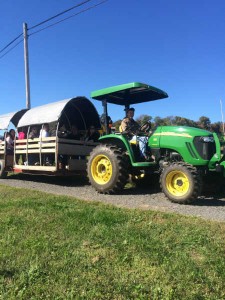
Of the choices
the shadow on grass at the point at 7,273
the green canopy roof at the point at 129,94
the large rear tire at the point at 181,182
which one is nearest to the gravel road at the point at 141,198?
the large rear tire at the point at 181,182

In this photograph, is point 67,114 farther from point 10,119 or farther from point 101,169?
point 101,169

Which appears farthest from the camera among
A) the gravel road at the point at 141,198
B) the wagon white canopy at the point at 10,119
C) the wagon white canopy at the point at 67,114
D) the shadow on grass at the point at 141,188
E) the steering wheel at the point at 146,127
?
the wagon white canopy at the point at 10,119

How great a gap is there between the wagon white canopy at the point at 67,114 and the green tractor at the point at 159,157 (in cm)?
178

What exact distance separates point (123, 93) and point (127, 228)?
195 inches

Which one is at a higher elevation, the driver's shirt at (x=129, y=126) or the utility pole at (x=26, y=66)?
the utility pole at (x=26, y=66)

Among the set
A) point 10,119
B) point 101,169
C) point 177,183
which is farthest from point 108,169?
point 10,119

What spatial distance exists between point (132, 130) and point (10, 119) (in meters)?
5.73

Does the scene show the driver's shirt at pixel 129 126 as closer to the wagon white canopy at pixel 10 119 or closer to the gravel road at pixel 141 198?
the gravel road at pixel 141 198

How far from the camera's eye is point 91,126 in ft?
40.9

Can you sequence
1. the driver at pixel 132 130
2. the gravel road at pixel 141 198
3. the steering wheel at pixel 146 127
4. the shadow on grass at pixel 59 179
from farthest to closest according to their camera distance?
the shadow on grass at pixel 59 179 → the steering wheel at pixel 146 127 → the driver at pixel 132 130 → the gravel road at pixel 141 198

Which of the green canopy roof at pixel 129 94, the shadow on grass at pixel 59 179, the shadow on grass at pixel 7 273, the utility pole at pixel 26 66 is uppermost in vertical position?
the utility pole at pixel 26 66

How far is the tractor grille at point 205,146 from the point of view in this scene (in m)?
7.47

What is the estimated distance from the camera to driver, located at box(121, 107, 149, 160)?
868cm

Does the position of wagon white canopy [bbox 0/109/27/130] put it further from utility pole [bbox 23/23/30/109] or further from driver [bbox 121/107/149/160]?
driver [bbox 121/107/149/160]
